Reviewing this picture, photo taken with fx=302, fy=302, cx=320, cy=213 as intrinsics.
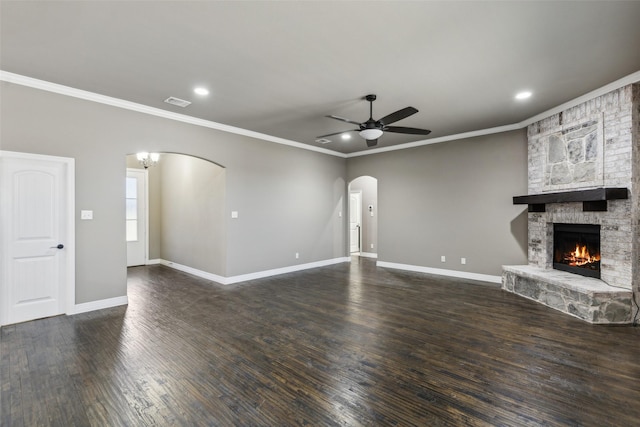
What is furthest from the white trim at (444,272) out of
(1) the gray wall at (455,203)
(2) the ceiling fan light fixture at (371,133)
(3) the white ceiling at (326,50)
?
(2) the ceiling fan light fixture at (371,133)

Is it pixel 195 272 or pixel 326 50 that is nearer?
pixel 326 50

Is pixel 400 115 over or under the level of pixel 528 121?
under

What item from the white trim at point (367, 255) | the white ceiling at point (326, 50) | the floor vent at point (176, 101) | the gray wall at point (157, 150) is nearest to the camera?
the white ceiling at point (326, 50)

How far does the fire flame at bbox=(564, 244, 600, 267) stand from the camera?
4457 millimetres

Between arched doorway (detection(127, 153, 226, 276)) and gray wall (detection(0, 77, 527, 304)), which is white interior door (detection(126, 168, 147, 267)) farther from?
gray wall (detection(0, 77, 527, 304))

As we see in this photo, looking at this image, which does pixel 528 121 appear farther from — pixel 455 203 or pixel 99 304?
pixel 99 304

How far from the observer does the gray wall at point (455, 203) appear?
5730mm

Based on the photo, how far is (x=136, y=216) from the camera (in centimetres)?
757

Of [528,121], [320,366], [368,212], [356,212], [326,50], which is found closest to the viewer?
[320,366]

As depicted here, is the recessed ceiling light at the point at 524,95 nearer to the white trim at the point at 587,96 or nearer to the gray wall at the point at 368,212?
the white trim at the point at 587,96

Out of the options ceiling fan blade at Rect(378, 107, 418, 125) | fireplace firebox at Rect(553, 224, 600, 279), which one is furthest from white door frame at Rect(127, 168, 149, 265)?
fireplace firebox at Rect(553, 224, 600, 279)

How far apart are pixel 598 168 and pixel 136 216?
9.14 m

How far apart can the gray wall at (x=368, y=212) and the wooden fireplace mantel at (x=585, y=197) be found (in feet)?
15.0

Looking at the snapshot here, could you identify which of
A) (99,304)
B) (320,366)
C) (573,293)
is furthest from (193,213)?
(573,293)
